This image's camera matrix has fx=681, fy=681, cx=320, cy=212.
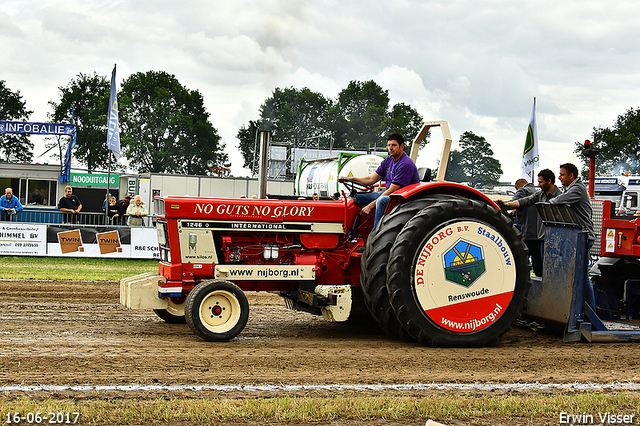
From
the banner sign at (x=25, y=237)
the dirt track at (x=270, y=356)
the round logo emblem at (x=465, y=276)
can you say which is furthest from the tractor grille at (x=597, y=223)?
the banner sign at (x=25, y=237)

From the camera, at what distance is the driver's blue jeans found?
→ 6.43m

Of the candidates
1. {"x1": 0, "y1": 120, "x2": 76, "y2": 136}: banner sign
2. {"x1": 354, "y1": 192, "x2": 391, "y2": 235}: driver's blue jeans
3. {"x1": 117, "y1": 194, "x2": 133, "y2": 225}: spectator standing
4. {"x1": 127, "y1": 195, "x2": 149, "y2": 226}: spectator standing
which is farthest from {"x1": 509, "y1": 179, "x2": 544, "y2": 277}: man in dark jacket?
{"x1": 0, "y1": 120, "x2": 76, "y2": 136}: banner sign

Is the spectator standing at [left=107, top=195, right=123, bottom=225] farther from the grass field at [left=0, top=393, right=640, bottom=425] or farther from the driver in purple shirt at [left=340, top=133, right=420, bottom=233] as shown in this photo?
the grass field at [left=0, top=393, right=640, bottom=425]

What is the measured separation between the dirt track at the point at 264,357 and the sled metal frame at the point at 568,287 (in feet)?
0.51

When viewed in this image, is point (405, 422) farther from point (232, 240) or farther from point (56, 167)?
point (56, 167)

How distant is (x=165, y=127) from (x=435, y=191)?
53.6 meters

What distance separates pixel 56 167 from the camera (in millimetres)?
26828

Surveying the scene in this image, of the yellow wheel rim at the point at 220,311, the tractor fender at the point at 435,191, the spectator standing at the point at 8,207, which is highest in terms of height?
the tractor fender at the point at 435,191

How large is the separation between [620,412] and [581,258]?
2453 mm

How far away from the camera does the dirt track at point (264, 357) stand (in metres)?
4.72

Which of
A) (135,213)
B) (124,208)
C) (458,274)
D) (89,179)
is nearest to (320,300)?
(458,274)

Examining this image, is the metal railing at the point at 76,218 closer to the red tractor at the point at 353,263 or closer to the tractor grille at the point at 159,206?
the tractor grille at the point at 159,206

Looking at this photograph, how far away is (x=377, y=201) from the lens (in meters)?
6.47

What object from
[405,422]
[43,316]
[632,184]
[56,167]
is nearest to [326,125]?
[56,167]
